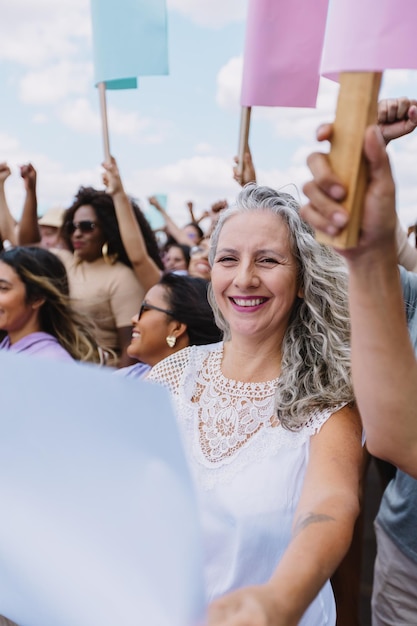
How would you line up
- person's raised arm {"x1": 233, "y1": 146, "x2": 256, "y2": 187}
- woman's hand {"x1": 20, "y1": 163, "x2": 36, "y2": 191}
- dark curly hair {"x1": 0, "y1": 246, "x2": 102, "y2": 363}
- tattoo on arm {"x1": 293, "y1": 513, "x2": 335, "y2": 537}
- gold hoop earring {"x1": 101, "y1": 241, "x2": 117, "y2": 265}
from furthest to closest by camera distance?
1. woman's hand {"x1": 20, "y1": 163, "x2": 36, "y2": 191}
2. gold hoop earring {"x1": 101, "y1": 241, "x2": 117, "y2": 265}
3. dark curly hair {"x1": 0, "y1": 246, "x2": 102, "y2": 363}
4. person's raised arm {"x1": 233, "y1": 146, "x2": 256, "y2": 187}
5. tattoo on arm {"x1": 293, "y1": 513, "x2": 335, "y2": 537}

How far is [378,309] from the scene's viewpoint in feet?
2.73

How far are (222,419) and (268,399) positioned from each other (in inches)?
4.3

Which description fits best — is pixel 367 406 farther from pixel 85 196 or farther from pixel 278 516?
pixel 85 196

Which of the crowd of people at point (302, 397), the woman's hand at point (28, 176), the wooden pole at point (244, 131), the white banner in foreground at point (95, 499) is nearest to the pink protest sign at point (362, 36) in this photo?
the crowd of people at point (302, 397)

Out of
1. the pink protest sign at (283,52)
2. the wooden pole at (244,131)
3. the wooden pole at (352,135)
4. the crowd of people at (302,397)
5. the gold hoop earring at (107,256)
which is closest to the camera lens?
the wooden pole at (352,135)

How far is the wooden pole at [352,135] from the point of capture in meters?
0.65

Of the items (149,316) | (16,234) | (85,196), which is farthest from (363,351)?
(16,234)

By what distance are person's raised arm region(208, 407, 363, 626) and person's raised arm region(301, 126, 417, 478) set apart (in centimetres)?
15

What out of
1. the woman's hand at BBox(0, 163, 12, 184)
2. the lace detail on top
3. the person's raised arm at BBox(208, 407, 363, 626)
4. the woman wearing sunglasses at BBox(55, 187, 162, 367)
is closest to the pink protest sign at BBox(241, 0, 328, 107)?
the lace detail on top

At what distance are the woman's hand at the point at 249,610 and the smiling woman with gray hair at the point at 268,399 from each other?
0.31 m

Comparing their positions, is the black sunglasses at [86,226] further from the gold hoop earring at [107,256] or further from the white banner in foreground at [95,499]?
the white banner in foreground at [95,499]

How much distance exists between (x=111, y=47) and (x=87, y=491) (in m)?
2.49

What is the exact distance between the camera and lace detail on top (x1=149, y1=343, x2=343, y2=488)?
1367 mm

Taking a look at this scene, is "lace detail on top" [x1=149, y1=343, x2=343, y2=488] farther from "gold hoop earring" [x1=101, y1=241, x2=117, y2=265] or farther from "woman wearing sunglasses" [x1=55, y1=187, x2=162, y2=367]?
"gold hoop earring" [x1=101, y1=241, x2=117, y2=265]
